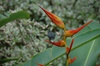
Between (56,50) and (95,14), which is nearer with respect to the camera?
(56,50)

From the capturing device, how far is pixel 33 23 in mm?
1815

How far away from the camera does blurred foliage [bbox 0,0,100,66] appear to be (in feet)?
5.75

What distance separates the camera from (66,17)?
204 centimetres

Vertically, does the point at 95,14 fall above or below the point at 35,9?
below

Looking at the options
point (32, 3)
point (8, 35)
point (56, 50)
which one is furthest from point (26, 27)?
point (56, 50)

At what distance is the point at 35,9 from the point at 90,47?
927 millimetres

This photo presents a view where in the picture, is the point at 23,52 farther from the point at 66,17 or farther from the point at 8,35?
the point at 66,17

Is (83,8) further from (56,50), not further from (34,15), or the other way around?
(56,50)

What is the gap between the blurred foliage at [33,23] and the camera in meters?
1.75

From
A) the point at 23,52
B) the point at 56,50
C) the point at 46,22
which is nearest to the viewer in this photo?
the point at 56,50

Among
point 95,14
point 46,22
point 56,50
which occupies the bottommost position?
point 95,14

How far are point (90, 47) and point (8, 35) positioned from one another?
781 millimetres

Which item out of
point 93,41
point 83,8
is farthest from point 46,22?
point 93,41

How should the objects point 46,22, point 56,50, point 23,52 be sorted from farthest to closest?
1. point 46,22
2. point 23,52
3. point 56,50
